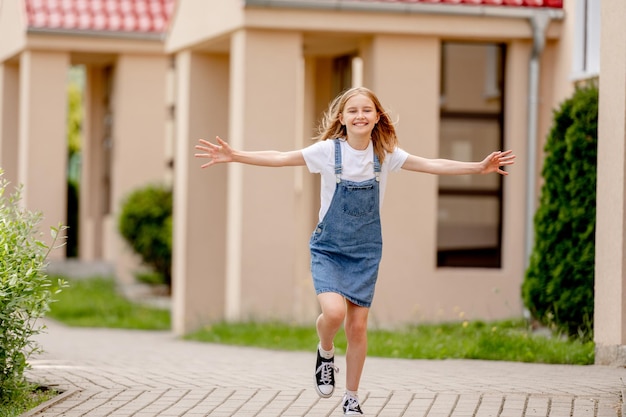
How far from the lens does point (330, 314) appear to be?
6598mm

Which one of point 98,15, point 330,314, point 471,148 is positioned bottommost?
point 330,314

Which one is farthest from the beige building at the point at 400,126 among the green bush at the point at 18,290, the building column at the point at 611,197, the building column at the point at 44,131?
the green bush at the point at 18,290

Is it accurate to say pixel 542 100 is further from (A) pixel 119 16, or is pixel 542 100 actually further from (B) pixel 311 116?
(A) pixel 119 16

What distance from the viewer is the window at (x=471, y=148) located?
581 inches

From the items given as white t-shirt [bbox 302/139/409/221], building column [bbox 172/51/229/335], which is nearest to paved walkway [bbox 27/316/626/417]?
white t-shirt [bbox 302/139/409/221]

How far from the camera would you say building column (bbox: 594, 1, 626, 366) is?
8812mm

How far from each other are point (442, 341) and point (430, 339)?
314 millimetres

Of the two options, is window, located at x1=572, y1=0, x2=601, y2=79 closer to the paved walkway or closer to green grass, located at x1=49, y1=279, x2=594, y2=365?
green grass, located at x1=49, y1=279, x2=594, y2=365

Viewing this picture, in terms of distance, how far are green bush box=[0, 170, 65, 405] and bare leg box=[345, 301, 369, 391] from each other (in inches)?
61.8

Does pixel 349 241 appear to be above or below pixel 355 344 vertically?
above

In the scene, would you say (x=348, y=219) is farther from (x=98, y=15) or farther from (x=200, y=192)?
(x=98, y=15)

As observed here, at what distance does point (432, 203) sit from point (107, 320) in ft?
17.6

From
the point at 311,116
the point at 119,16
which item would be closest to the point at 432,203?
the point at 311,116

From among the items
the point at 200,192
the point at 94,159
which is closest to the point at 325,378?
the point at 200,192
